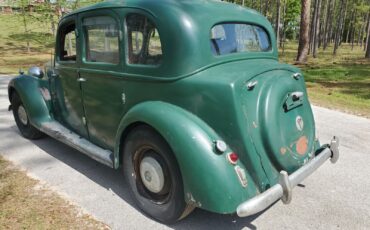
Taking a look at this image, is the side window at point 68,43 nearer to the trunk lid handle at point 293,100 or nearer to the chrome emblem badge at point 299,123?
the trunk lid handle at point 293,100

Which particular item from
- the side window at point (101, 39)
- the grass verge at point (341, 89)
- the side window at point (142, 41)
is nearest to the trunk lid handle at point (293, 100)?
the side window at point (142, 41)

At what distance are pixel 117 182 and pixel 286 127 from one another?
1.97 meters

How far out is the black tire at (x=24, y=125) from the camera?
508 cm

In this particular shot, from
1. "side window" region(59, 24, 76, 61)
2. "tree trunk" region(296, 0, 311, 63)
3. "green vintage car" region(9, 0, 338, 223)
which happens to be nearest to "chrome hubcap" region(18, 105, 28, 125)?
"side window" region(59, 24, 76, 61)

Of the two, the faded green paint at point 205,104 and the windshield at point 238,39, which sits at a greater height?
the windshield at point 238,39

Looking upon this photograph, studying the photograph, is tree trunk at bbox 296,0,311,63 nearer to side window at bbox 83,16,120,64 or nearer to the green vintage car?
the green vintage car

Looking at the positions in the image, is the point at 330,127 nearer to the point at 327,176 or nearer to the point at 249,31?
the point at 327,176

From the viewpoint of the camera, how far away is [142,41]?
10.3 feet

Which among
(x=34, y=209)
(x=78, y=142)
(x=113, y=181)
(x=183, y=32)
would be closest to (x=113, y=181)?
(x=113, y=181)

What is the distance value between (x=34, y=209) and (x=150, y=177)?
3.87 ft

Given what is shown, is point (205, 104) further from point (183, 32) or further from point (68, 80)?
point (68, 80)

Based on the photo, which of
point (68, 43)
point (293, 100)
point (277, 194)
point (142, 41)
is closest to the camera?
point (277, 194)

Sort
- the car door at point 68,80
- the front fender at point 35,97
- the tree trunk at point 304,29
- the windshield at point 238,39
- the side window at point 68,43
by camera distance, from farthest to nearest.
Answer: the tree trunk at point 304,29
the front fender at point 35,97
the side window at point 68,43
the car door at point 68,80
the windshield at point 238,39

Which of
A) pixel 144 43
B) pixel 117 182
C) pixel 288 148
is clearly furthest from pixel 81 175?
pixel 288 148
